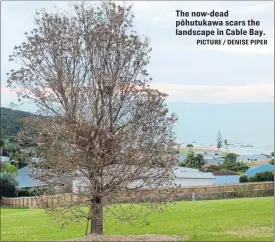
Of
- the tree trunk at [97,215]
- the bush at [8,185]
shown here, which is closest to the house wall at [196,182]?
the bush at [8,185]

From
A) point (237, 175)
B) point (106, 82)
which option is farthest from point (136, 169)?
point (237, 175)

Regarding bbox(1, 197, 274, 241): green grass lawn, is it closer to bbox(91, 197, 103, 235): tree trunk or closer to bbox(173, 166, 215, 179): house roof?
bbox(91, 197, 103, 235): tree trunk

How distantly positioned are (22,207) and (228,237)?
18909mm

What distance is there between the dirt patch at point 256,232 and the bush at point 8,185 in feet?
70.7

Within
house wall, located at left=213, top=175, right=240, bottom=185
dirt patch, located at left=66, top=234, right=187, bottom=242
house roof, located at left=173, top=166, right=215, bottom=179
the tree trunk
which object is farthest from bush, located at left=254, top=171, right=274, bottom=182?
the tree trunk

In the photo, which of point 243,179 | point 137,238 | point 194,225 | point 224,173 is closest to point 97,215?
point 137,238

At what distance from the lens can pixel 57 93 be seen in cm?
1072

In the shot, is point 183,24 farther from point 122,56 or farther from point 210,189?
point 210,189

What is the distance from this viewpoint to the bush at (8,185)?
31.1 metres

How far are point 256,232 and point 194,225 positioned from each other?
117 inches

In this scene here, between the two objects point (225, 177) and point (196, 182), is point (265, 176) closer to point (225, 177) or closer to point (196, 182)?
point (225, 177)

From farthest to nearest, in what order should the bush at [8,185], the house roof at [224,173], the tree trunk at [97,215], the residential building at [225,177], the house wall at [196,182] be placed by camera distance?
the bush at [8,185], the house roof at [224,173], the residential building at [225,177], the house wall at [196,182], the tree trunk at [97,215]

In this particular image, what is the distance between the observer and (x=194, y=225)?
13711 millimetres

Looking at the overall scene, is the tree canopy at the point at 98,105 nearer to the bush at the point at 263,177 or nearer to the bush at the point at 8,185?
the bush at the point at 263,177
